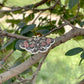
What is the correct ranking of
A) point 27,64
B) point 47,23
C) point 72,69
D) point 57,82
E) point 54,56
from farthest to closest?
point 54,56, point 72,69, point 57,82, point 47,23, point 27,64

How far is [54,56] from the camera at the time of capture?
2.51 meters

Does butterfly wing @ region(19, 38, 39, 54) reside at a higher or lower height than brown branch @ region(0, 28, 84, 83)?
higher

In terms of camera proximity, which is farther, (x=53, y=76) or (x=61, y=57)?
(x=61, y=57)

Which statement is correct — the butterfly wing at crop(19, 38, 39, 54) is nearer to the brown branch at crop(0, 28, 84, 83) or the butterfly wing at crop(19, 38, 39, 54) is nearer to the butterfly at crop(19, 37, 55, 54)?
the butterfly at crop(19, 37, 55, 54)

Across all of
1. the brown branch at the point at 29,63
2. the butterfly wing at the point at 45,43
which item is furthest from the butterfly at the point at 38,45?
the brown branch at the point at 29,63

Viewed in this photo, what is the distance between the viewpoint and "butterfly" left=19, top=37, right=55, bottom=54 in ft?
1.90

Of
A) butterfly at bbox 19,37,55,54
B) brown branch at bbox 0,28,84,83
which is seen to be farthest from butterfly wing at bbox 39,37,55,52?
brown branch at bbox 0,28,84,83

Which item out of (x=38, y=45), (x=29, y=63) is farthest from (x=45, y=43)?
(x=29, y=63)

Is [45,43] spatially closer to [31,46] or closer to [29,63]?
[31,46]

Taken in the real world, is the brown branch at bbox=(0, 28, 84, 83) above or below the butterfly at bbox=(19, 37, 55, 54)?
below

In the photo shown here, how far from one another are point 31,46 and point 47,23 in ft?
1.29

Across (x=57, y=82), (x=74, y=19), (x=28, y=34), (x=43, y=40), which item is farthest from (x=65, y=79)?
(x=43, y=40)

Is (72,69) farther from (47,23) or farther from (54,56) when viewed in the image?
(47,23)

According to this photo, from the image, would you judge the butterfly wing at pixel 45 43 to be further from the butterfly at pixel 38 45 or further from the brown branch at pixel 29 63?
the brown branch at pixel 29 63
